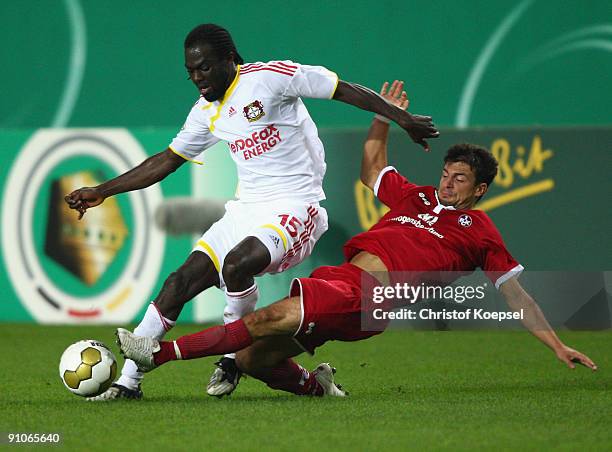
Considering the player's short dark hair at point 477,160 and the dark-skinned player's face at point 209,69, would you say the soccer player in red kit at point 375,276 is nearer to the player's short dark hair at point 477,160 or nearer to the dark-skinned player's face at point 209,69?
the player's short dark hair at point 477,160

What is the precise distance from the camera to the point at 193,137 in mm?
6355

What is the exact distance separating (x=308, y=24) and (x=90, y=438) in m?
7.90

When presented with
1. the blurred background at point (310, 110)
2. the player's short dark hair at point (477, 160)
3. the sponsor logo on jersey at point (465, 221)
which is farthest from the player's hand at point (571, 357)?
the blurred background at point (310, 110)

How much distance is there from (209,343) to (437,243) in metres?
1.31

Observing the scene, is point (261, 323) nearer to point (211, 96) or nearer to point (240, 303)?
point (240, 303)

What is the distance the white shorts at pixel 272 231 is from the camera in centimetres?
589

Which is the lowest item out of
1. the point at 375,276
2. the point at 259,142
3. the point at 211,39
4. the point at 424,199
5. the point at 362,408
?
the point at 362,408

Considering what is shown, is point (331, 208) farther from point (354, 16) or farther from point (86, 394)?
point (86, 394)

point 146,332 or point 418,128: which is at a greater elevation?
point 418,128

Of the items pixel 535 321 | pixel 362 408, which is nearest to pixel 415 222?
pixel 535 321

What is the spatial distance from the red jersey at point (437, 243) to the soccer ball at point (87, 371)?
4.55ft

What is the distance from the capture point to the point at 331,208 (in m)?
10.0

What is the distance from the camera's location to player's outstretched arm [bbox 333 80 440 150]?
579cm

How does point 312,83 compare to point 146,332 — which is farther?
point 312,83
